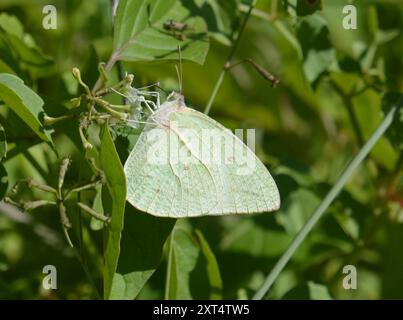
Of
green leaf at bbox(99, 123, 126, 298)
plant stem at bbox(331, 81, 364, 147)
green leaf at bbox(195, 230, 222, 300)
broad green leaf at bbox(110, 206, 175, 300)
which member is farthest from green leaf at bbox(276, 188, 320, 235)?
green leaf at bbox(99, 123, 126, 298)

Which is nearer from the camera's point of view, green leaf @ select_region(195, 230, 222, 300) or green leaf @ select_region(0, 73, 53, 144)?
green leaf @ select_region(0, 73, 53, 144)

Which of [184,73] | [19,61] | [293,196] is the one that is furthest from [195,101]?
[19,61]

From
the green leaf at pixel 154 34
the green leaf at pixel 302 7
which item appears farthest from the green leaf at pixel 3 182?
the green leaf at pixel 302 7

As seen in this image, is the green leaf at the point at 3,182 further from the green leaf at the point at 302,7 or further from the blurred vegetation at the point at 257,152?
the green leaf at the point at 302,7

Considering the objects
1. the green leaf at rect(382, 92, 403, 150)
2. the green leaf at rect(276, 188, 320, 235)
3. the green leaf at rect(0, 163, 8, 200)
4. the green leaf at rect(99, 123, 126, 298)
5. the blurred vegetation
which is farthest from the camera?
the green leaf at rect(276, 188, 320, 235)

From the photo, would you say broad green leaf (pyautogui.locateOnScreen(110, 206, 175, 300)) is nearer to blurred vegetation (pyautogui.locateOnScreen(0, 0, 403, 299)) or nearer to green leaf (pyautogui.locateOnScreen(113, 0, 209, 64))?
blurred vegetation (pyautogui.locateOnScreen(0, 0, 403, 299))

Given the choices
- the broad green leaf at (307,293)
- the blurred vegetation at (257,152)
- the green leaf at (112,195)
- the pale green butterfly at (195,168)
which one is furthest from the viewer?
the broad green leaf at (307,293)
